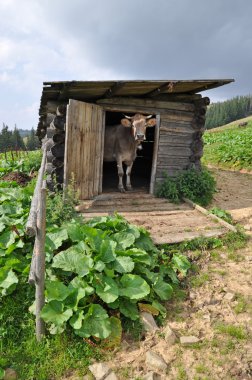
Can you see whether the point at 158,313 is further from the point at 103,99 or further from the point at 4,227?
the point at 103,99

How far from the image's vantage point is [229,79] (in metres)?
8.58

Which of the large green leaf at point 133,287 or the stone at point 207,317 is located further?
the stone at point 207,317

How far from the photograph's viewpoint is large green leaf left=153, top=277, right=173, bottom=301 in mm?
4822

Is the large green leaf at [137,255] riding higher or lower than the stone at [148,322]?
higher

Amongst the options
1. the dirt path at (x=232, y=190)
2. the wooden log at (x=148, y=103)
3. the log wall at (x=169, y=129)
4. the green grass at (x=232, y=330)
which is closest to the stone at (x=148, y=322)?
the green grass at (x=232, y=330)

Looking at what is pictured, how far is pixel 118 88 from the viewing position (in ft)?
25.7

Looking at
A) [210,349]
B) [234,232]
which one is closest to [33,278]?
[210,349]

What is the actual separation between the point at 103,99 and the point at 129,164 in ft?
8.22

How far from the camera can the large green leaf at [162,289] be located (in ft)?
15.8

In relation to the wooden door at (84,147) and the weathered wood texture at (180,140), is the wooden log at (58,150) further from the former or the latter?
the weathered wood texture at (180,140)

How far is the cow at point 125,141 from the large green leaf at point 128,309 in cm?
526

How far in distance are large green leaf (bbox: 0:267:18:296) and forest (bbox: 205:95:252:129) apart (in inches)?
4064

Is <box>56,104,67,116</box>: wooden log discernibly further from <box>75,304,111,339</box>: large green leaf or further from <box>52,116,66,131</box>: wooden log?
<box>75,304,111,339</box>: large green leaf

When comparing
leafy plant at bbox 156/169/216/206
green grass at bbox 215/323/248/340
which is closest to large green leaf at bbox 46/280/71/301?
green grass at bbox 215/323/248/340
